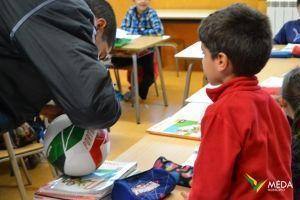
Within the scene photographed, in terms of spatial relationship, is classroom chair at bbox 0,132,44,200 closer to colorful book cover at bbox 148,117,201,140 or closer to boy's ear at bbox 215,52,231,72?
colorful book cover at bbox 148,117,201,140

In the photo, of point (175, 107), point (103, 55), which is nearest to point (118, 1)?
point (175, 107)

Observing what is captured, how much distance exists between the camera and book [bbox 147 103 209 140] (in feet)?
6.11

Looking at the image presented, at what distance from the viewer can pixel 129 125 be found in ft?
14.0

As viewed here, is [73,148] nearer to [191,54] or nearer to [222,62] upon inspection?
[222,62]

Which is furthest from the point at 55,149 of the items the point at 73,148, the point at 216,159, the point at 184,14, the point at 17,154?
the point at 184,14

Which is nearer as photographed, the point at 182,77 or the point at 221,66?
the point at 221,66

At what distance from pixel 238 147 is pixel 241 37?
0.28 metres

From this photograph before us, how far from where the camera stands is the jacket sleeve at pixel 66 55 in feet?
3.41

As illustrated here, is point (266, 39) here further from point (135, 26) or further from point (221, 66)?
point (135, 26)

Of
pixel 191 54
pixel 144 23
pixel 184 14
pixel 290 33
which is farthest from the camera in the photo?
pixel 184 14

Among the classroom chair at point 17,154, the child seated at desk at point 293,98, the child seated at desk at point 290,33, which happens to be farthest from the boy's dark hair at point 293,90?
the child seated at desk at point 290,33

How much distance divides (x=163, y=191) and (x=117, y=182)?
0.45 feet

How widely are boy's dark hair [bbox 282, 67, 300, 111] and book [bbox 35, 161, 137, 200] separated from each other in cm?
73

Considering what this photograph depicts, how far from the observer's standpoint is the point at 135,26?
16.8ft
